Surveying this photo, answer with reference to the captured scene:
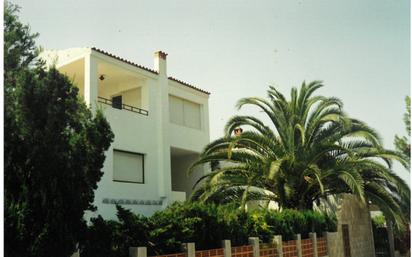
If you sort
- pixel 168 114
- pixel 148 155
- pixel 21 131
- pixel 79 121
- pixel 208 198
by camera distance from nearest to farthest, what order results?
pixel 21 131 < pixel 79 121 < pixel 208 198 < pixel 148 155 < pixel 168 114

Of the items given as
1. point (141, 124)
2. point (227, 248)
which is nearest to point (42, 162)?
point (227, 248)

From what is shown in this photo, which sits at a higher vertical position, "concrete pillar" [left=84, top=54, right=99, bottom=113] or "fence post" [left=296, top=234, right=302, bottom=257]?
"concrete pillar" [left=84, top=54, right=99, bottom=113]

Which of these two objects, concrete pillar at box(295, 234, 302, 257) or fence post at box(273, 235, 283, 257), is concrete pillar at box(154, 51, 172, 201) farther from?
fence post at box(273, 235, 283, 257)

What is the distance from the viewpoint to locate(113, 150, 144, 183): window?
16984mm

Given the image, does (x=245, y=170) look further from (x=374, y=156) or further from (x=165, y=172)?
(x=374, y=156)

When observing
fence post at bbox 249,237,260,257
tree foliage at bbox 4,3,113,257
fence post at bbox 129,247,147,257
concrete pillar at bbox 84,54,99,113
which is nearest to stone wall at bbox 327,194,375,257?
fence post at bbox 249,237,260,257

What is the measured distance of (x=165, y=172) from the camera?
61.2ft

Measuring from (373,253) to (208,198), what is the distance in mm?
8051

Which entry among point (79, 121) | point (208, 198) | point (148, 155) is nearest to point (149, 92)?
point (148, 155)

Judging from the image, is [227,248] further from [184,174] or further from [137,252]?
[184,174]

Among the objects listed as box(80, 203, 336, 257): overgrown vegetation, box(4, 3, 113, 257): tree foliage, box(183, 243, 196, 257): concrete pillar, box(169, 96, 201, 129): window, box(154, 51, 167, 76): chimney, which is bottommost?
box(183, 243, 196, 257): concrete pillar

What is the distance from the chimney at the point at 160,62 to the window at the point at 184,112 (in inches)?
49.9

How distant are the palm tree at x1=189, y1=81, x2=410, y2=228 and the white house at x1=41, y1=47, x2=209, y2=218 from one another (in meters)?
2.01

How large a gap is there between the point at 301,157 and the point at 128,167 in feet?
19.3
